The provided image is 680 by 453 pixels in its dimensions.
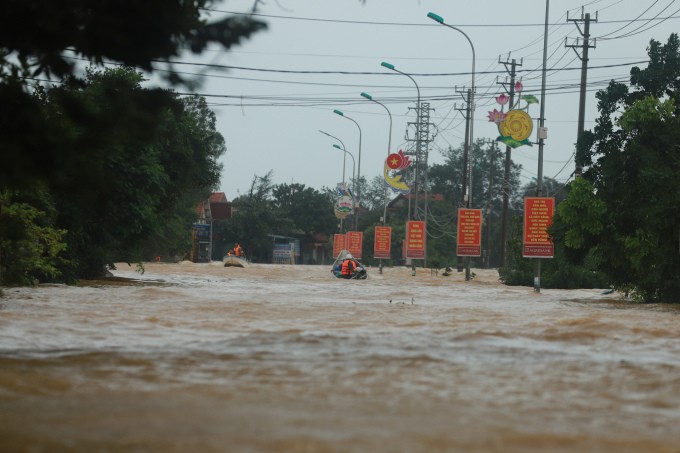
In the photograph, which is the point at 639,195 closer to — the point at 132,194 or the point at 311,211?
the point at 132,194

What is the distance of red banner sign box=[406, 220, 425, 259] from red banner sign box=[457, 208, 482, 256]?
10.4 metres

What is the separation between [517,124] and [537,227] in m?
7.44

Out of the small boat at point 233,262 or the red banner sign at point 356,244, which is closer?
the small boat at point 233,262

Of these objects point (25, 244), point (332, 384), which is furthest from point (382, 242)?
point (332, 384)

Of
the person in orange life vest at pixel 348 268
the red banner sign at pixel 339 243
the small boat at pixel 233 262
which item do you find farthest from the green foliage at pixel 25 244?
the red banner sign at pixel 339 243

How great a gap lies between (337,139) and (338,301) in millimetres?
59661

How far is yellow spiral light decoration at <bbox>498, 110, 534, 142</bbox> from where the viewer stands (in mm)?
41625

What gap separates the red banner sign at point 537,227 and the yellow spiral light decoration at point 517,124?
22.3 feet

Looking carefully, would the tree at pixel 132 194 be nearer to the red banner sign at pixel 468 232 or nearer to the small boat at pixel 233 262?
the red banner sign at pixel 468 232

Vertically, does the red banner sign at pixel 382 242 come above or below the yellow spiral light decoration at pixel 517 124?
below

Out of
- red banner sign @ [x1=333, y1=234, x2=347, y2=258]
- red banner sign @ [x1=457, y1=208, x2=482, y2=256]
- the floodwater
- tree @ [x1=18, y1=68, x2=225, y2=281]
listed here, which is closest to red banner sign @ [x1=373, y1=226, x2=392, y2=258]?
red banner sign @ [x1=333, y1=234, x2=347, y2=258]

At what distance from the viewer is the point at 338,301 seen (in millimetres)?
25391

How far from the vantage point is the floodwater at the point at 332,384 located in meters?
6.59

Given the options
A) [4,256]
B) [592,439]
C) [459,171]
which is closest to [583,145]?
[4,256]
